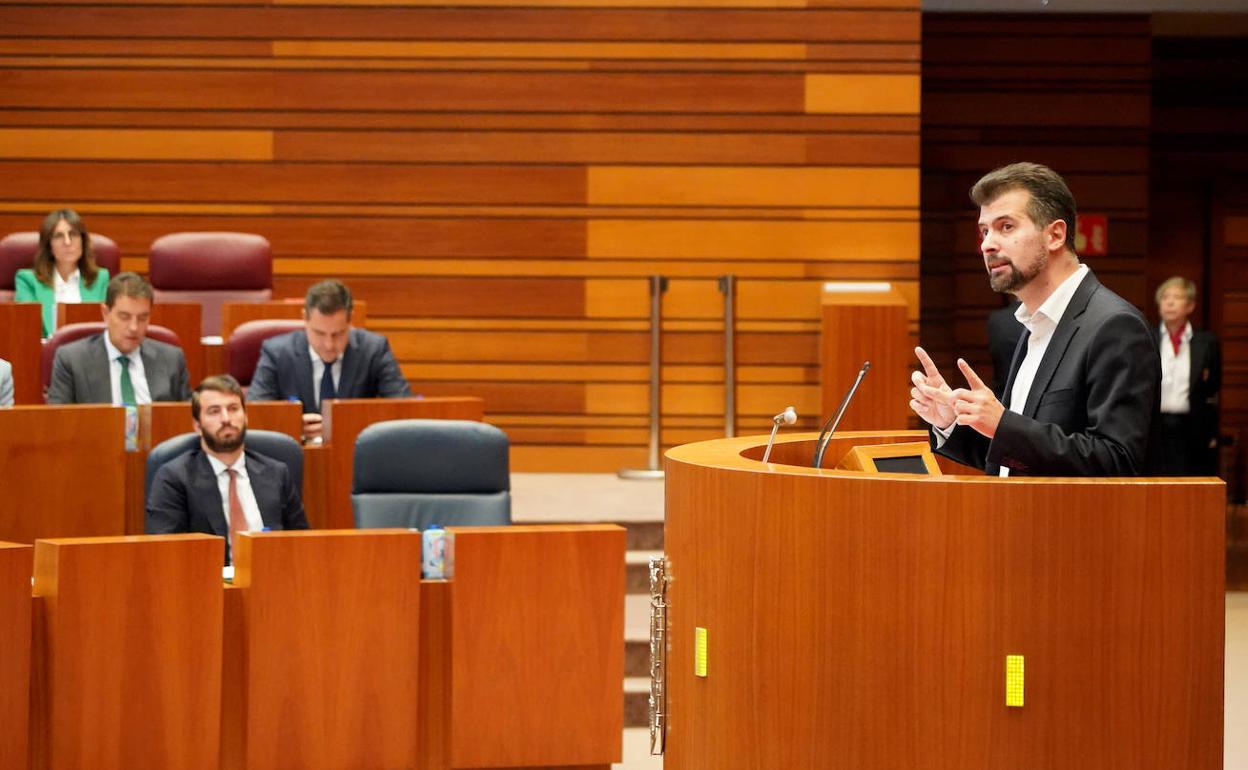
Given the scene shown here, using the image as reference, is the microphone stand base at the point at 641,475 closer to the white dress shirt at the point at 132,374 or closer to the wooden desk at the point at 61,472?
the white dress shirt at the point at 132,374

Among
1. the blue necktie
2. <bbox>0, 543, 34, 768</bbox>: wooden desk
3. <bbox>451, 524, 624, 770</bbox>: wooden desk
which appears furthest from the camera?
the blue necktie

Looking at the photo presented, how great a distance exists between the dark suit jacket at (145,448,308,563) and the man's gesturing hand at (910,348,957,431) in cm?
214

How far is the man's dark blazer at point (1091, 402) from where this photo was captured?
1738 mm

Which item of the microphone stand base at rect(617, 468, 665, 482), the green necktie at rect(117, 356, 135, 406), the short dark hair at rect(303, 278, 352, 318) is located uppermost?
the short dark hair at rect(303, 278, 352, 318)

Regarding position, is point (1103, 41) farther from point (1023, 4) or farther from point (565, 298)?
point (565, 298)

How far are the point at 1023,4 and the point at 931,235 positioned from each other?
1.23m

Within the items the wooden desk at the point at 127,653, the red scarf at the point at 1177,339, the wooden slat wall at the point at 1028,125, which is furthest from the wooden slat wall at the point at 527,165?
the wooden desk at the point at 127,653

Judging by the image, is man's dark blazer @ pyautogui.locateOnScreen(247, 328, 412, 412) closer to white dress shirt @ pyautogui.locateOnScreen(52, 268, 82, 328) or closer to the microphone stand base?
white dress shirt @ pyautogui.locateOnScreen(52, 268, 82, 328)

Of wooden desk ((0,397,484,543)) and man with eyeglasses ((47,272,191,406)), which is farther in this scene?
man with eyeglasses ((47,272,191,406))

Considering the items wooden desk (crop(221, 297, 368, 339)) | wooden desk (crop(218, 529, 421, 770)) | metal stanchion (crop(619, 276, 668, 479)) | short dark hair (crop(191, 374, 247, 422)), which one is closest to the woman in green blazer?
wooden desk (crop(221, 297, 368, 339))

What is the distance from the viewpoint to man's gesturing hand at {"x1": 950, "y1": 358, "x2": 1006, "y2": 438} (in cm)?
173

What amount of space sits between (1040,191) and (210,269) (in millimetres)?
4260

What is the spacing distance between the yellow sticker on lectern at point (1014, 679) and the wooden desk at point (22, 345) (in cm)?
359

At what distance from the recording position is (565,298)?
6055mm
